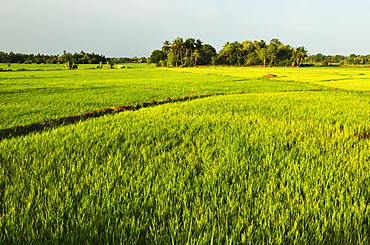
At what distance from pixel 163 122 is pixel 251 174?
3.39 m

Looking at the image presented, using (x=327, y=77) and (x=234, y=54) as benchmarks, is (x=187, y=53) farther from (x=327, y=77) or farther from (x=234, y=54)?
(x=327, y=77)

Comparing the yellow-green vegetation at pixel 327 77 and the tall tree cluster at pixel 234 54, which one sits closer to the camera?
the yellow-green vegetation at pixel 327 77

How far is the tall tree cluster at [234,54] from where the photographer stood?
244ft

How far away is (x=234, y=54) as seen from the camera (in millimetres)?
82000

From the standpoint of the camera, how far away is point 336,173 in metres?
2.64

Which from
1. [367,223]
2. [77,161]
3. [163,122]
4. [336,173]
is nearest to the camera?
[367,223]

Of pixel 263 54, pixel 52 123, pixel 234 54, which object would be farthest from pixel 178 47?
pixel 52 123

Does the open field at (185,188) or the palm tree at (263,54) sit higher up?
the palm tree at (263,54)

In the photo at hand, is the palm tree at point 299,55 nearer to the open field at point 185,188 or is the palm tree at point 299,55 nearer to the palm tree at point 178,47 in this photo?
the palm tree at point 178,47

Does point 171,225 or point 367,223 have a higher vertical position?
point 171,225

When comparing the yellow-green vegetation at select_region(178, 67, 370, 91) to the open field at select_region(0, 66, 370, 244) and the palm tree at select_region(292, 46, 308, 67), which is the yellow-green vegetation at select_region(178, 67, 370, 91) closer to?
the open field at select_region(0, 66, 370, 244)

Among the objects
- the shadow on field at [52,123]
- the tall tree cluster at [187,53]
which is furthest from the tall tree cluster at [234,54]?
the shadow on field at [52,123]

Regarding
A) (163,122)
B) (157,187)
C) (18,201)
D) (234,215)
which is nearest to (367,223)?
(234,215)

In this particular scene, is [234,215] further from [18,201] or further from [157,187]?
[18,201]
